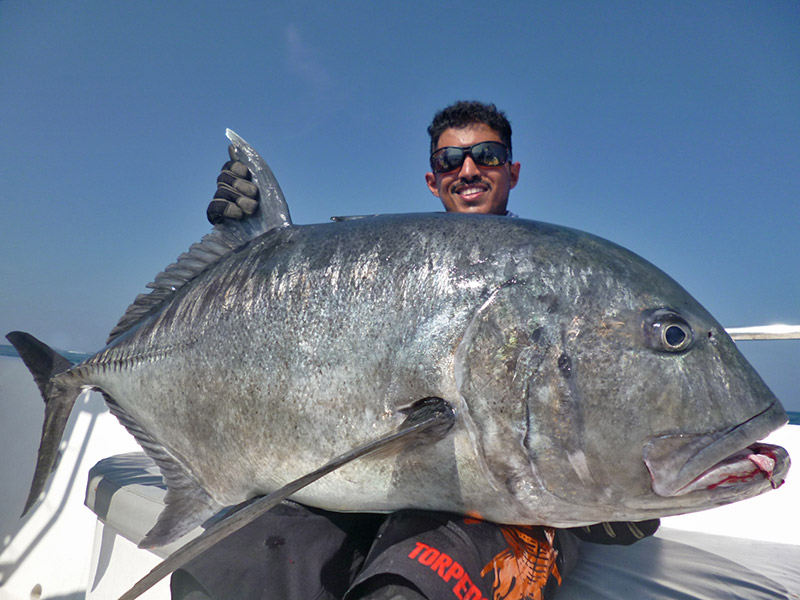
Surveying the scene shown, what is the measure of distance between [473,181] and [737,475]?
2.86 metres

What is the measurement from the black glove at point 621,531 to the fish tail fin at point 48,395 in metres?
2.65

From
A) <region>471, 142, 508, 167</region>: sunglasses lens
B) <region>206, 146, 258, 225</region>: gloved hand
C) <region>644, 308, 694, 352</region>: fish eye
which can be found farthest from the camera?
<region>471, 142, 508, 167</region>: sunglasses lens

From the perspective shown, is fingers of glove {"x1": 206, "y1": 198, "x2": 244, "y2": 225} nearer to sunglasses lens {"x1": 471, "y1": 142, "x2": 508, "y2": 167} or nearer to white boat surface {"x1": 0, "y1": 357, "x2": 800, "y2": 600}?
white boat surface {"x1": 0, "y1": 357, "x2": 800, "y2": 600}

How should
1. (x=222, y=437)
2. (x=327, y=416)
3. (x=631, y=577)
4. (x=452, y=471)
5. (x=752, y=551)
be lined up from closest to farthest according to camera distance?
1. (x=452, y=471)
2. (x=327, y=416)
3. (x=222, y=437)
4. (x=631, y=577)
5. (x=752, y=551)

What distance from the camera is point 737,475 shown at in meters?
1.06

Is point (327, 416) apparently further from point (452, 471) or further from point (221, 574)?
point (221, 574)

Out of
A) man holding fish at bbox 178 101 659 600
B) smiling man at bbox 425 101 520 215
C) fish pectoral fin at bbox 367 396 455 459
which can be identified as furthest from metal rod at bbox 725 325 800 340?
fish pectoral fin at bbox 367 396 455 459

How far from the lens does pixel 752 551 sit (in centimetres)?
258

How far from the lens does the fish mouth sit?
3.44 feet

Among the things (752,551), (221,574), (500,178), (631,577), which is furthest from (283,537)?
(500,178)

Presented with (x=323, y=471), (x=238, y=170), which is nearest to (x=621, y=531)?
(x=323, y=471)

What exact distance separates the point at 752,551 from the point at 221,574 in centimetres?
295

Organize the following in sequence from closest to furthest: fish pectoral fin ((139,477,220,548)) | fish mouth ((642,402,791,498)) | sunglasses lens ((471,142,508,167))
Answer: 1. fish mouth ((642,402,791,498))
2. fish pectoral fin ((139,477,220,548))
3. sunglasses lens ((471,142,508,167))

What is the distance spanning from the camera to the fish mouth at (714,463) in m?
1.05
